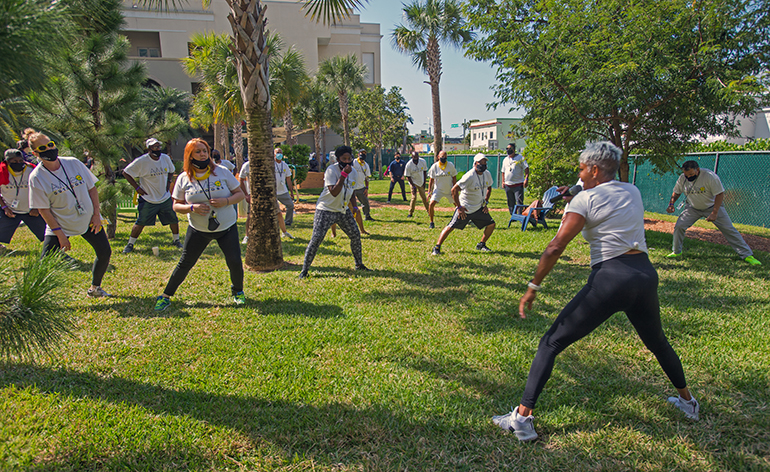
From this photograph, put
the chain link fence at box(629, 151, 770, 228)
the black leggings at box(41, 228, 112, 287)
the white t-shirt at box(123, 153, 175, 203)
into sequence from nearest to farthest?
1. the black leggings at box(41, 228, 112, 287)
2. the white t-shirt at box(123, 153, 175, 203)
3. the chain link fence at box(629, 151, 770, 228)

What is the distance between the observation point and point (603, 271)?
8.89 feet

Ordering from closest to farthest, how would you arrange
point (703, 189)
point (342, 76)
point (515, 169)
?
point (703, 189) → point (515, 169) → point (342, 76)

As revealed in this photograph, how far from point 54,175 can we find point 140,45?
41.7m

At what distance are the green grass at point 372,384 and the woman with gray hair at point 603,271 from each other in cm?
51

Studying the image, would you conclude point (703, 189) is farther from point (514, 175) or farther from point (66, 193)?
point (66, 193)

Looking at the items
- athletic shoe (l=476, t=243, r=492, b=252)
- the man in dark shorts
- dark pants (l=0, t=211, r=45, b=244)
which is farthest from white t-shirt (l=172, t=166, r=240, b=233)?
athletic shoe (l=476, t=243, r=492, b=252)

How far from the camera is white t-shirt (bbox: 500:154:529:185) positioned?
1114 cm

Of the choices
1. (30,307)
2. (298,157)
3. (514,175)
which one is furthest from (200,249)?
(298,157)

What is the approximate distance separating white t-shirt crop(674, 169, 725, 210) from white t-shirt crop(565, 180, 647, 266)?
5319 mm

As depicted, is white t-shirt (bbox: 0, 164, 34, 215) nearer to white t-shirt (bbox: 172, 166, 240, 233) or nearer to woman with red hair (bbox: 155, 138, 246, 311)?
woman with red hair (bbox: 155, 138, 246, 311)

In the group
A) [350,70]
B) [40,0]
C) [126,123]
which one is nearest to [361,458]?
[40,0]

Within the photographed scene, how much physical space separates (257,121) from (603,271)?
5242mm

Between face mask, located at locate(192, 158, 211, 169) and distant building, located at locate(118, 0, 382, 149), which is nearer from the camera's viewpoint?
face mask, located at locate(192, 158, 211, 169)

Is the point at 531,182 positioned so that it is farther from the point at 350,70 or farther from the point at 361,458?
the point at 350,70
